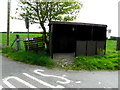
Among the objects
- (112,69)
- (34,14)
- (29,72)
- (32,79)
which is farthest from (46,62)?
(34,14)

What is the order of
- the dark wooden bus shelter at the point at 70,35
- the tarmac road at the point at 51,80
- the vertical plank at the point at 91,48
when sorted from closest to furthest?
the tarmac road at the point at 51,80, the vertical plank at the point at 91,48, the dark wooden bus shelter at the point at 70,35

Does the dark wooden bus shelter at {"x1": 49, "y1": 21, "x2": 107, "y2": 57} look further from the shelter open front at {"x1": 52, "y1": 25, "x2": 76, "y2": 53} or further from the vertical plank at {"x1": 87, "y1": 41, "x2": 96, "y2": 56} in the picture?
the vertical plank at {"x1": 87, "y1": 41, "x2": 96, "y2": 56}

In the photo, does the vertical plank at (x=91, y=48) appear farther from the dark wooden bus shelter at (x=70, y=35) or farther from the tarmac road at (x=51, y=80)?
the tarmac road at (x=51, y=80)

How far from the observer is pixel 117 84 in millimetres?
4543

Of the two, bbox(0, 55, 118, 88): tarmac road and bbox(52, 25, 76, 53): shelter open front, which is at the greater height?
bbox(52, 25, 76, 53): shelter open front

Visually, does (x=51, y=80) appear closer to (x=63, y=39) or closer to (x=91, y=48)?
(x=91, y=48)

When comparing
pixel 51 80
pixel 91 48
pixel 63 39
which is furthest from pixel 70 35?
pixel 51 80

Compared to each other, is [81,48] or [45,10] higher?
[45,10]

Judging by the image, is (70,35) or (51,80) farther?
(70,35)

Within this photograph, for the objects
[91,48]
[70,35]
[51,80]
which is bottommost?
[51,80]

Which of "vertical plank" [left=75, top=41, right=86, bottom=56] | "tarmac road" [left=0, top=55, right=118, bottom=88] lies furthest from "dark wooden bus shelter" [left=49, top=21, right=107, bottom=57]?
"tarmac road" [left=0, top=55, right=118, bottom=88]

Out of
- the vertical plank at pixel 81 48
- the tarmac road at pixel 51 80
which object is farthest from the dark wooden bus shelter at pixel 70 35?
the tarmac road at pixel 51 80

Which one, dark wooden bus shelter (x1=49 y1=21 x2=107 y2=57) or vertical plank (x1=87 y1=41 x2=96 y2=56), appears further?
dark wooden bus shelter (x1=49 y1=21 x2=107 y2=57)

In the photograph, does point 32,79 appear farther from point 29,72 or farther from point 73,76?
point 73,76
